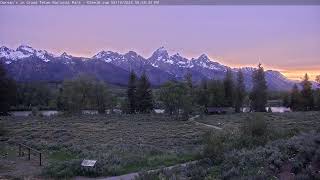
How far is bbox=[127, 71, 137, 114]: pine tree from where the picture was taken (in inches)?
2817

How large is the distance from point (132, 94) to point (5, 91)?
77.2 feet

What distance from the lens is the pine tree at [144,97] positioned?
70.9 meters

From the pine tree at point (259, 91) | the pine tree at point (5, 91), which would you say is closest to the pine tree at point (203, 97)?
the pine tree at point (259, 91)

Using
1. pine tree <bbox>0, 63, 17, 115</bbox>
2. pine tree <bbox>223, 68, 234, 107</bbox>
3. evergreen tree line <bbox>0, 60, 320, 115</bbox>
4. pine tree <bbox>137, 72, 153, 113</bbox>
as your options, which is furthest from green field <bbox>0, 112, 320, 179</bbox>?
pine tree <bbox>223, 68, 234, 107</bbox>

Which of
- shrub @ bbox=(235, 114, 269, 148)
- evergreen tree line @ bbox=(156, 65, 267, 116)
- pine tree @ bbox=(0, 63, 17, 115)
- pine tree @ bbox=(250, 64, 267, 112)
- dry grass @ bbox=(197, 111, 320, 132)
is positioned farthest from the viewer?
pine tree @ bbox=(250, 64, 267, 112)

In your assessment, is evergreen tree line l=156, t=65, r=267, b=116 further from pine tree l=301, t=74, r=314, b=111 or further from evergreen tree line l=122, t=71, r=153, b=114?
evergreen tree line l=122, t=71, r=153, b=114

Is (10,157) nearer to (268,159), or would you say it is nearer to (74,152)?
(74,152)

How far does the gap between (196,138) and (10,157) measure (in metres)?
14.2

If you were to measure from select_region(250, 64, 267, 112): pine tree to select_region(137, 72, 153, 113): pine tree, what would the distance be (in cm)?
1662

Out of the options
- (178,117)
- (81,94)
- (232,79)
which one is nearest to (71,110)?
(81,94)

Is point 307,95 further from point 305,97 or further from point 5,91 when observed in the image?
point 5,91

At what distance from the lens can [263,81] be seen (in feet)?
222

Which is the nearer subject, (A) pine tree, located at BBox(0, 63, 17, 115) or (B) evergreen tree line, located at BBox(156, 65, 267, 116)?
(A) pine tree, located at BBox(0, 63, 17, 115)

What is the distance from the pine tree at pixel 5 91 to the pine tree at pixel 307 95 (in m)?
41.4
